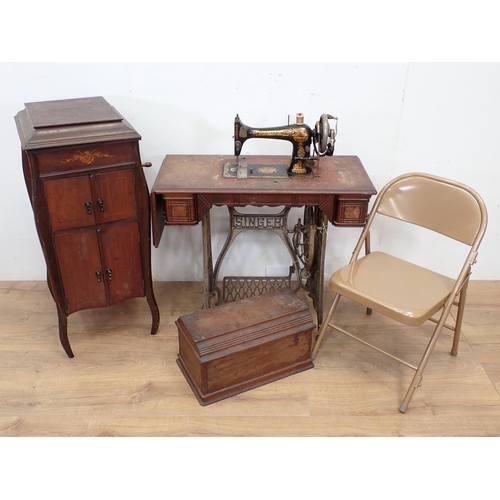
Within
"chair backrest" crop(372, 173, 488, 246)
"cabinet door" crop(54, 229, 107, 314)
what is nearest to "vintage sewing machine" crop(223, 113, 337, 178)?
"chair backrest" crop(372, 173, 488, 246)

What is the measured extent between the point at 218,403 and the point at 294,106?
67.5 inches

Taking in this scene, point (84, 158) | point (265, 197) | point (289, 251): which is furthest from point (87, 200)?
point (289, 251)

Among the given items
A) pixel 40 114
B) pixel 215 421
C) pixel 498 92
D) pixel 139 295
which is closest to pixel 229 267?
pixel 139 295

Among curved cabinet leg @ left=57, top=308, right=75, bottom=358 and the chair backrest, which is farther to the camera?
curved cabinet leg @ left=57, top=308, right=75, bottom=358

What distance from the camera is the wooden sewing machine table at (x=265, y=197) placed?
2762 millimetres

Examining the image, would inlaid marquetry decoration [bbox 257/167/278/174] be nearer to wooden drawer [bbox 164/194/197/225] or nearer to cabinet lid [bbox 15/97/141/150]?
wooden drawer [bbox 164/194/197/225]

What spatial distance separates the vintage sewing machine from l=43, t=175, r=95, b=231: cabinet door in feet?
2.41

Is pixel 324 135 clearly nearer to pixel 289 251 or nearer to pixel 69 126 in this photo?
pixel 289 251

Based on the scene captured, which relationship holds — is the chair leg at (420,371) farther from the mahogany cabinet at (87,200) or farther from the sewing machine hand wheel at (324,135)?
the mahogany cabinet at (87,200)

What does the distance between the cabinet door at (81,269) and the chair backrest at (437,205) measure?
1.51 m

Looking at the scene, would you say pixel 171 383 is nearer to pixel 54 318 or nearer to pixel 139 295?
pixel 139 295

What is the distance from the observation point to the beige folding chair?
2590 millimetres

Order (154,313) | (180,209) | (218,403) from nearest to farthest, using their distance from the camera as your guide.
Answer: (218,403) → (180,209) → (154,313)

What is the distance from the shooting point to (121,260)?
2893 millimetres
